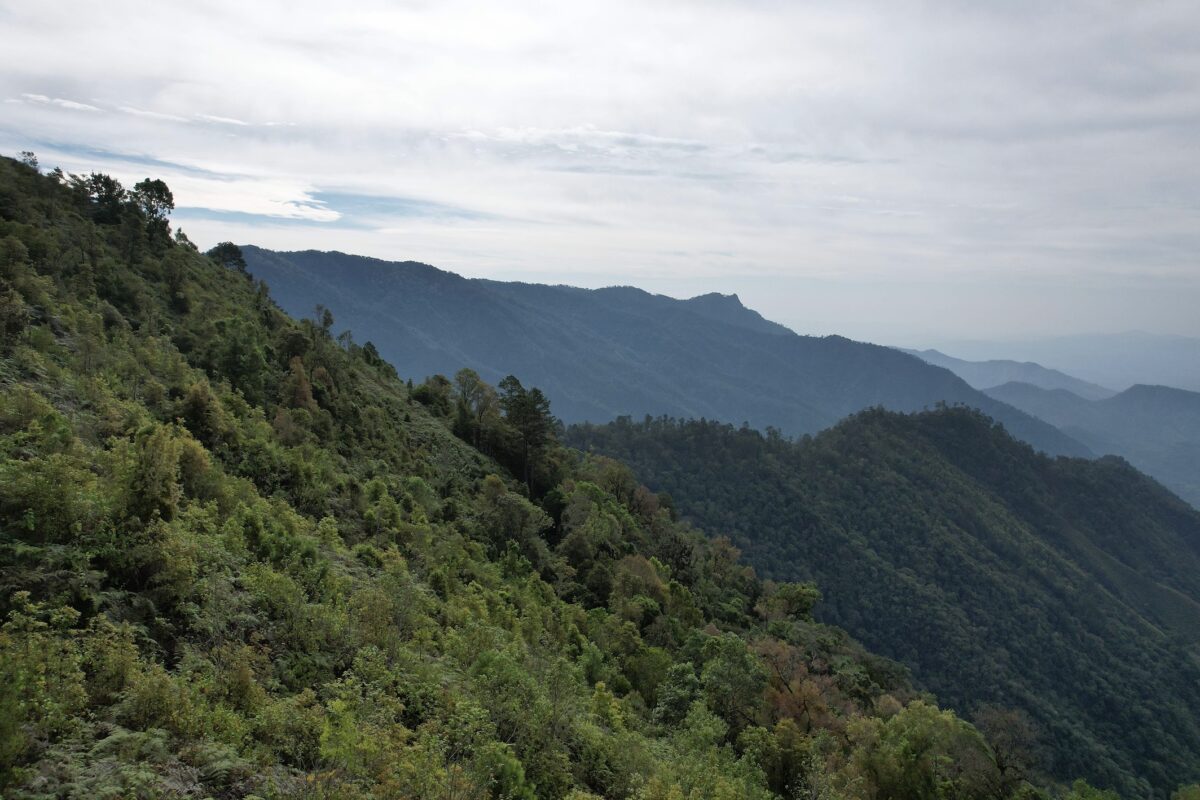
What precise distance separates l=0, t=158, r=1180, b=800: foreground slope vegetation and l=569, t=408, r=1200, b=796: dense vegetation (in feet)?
200

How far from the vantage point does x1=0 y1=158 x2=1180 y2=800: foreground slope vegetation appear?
27.2ft

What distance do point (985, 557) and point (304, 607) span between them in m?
145

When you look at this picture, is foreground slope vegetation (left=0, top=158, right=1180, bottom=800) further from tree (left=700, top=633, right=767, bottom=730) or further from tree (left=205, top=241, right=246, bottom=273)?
tree (left=205, top=241, right=246, bottom=273)

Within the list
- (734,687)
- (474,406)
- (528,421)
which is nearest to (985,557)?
(528,421)

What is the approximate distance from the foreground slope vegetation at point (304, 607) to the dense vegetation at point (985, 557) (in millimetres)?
60958

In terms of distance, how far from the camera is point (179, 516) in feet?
46.6

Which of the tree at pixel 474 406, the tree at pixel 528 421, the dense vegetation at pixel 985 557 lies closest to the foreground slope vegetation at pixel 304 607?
the tree at pixel 474 406

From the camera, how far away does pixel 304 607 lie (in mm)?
12656

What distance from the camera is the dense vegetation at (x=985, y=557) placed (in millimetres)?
90375

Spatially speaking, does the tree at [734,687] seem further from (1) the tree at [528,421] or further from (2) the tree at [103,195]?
(2) the tree at [103,195]

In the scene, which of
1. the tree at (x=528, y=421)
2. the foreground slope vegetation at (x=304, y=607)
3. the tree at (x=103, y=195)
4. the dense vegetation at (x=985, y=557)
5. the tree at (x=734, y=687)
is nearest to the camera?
the foreground slope vegetation at (x=304, y=607)

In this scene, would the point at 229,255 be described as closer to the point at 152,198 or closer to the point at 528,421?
the point at 152,198

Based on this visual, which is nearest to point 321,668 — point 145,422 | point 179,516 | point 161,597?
point 161,597

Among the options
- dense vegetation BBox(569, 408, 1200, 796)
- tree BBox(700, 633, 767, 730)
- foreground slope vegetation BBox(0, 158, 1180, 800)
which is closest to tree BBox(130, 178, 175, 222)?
foreground slope vegetation BBox(0, 158, 1180, 800)
